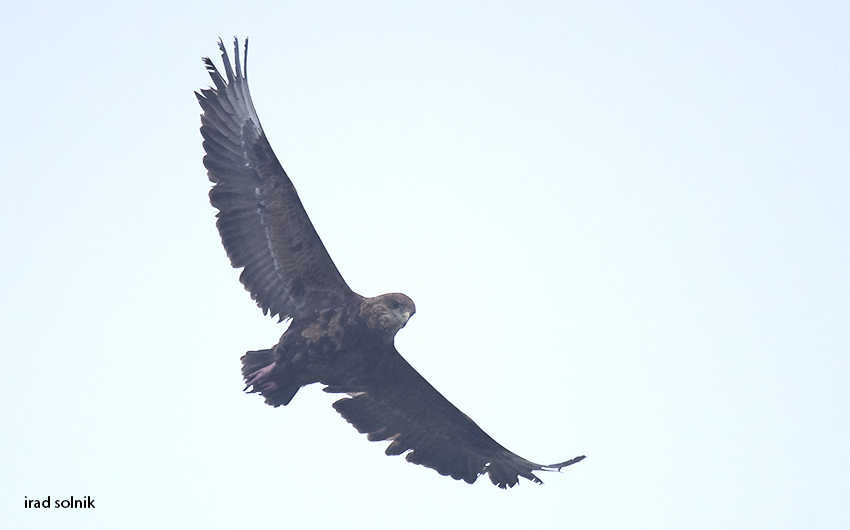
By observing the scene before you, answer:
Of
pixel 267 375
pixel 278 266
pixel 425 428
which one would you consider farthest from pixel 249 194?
pixel 425 428

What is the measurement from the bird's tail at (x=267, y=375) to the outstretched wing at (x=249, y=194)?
0.51 metres

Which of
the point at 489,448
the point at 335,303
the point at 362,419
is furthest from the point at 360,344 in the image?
the point at 489,448

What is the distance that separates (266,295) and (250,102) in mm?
1994

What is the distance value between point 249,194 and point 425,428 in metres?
3.38

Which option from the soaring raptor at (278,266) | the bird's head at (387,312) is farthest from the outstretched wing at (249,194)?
the bird's head at (387,312)

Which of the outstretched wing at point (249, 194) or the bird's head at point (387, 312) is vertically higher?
the outstretched wing at point (249, 194)

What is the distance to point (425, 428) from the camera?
13.4 m

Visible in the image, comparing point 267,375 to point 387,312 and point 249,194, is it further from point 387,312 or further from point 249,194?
point 249,194

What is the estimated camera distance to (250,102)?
481 inches

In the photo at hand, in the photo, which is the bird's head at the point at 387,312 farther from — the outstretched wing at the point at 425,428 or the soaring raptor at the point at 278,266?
the outstretched wing at the point at 425,428

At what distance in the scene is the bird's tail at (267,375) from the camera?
12.0m

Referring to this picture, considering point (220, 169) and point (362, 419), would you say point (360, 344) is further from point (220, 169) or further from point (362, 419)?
point (220, 169)

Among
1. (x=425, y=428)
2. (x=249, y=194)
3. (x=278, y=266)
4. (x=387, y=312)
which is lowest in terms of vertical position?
(x=425, y=428)

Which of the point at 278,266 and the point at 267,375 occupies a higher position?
the point at 278,266
